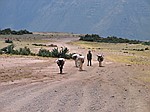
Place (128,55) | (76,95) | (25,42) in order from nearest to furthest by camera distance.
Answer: (76,95) → (128,55) → (25,42)

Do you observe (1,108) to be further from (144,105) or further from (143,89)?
(143,89)

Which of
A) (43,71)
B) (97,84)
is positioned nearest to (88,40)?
(43,71)

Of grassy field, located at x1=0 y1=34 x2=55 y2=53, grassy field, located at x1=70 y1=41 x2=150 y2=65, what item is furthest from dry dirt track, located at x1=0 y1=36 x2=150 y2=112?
grassy field, located at x1=0 y1=34 x2=55 y2=53

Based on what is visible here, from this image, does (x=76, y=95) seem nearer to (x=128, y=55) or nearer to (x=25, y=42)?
(x=128, y=55)

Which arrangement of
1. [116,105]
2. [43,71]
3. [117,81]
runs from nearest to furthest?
[116,105] → [117,81] → [43,71]

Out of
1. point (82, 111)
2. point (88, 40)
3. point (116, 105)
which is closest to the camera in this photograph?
point (82, 111)

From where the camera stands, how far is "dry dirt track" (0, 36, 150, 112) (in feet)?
60.8

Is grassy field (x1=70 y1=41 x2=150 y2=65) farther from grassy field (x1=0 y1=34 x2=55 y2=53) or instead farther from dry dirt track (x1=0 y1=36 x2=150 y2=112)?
dry dirt track (x1=0 y1=36 x2=150 y2=112)

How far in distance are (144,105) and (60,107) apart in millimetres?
3165

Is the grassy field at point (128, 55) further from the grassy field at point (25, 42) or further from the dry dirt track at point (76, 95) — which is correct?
the dry dirt track at point (76, 95)

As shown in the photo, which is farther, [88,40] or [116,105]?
[88,40]

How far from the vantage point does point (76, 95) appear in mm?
21484

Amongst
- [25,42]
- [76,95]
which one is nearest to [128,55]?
[25,42]

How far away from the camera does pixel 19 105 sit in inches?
742
